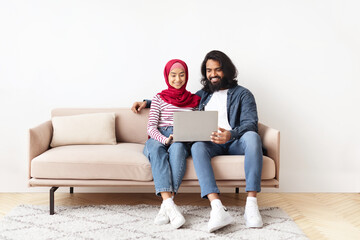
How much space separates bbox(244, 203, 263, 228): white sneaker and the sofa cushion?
3.96ft

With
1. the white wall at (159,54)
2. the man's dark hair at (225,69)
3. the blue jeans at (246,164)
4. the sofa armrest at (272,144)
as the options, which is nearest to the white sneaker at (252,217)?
the blue jeans at (246,164)

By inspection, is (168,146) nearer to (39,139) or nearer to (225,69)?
(225,69)

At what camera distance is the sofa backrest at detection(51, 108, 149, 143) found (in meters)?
3.34

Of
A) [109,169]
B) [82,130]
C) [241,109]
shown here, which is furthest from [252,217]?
[82,130]

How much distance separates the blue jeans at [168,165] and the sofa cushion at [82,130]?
0.58 meters

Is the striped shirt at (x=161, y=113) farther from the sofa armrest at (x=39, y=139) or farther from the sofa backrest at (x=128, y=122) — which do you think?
the sofa armrest at (x=39, y=139)

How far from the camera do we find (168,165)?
2697 mm

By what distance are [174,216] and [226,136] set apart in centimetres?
65

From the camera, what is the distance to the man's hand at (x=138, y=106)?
10.8ft

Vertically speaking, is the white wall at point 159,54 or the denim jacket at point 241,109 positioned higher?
the white wall at point 159,54

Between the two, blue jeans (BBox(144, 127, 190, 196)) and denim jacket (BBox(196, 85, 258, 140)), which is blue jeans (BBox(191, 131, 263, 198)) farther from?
denim jacket (BBox(196, 85, 258, 140))

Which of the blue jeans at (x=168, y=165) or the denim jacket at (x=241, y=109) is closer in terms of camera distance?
the blue jeans at (x=168, y=165)

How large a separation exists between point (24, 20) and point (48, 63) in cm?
41

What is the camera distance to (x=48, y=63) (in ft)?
11.6
